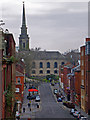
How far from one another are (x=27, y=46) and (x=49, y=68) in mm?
12407

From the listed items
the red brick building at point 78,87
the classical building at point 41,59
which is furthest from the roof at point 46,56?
the red brick building at point 78,87

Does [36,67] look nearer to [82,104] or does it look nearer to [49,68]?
[49,68]

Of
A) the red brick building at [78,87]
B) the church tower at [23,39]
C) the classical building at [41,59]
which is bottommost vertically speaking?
the red brick building at [78,87]

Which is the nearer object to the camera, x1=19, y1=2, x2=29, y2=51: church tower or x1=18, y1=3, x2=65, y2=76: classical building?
x1=19, y1=2, x2=29, y2=51: church tower


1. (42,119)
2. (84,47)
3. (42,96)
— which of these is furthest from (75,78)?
(42,119)

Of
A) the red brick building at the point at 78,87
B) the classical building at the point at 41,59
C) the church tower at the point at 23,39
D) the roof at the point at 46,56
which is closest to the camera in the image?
the red brick building at the point at 78,87

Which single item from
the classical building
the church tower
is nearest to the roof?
the classical building

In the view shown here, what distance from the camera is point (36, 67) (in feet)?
378

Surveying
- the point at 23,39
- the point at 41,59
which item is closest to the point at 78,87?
the point at 41,59

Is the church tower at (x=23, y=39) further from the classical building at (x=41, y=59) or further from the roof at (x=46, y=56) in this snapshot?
the roof at (x=46, y=56)

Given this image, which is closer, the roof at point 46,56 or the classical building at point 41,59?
the classical building at point 41,59

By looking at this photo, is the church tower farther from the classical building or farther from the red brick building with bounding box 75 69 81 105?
the red brick building with bounding box 75 69 81 105

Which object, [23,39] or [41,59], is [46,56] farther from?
[23,39]

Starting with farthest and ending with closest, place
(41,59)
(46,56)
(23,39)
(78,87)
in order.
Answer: (46,56)
(41,59)
(23,39)
(78,87)
